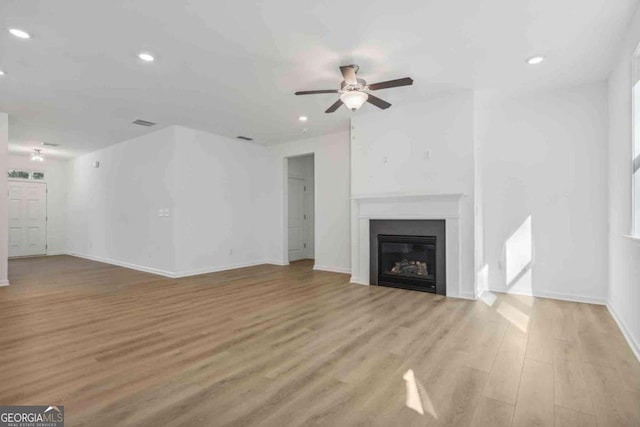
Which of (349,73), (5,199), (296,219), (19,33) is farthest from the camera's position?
(296,219)

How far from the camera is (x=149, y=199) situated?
6285mm

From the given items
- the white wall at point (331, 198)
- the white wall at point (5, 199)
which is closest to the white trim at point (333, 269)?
the white wall at point (331, 198)

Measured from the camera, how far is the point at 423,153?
458 centimetres

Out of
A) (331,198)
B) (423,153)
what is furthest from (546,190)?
(331,198)

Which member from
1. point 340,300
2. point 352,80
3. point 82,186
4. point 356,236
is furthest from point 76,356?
point 82,186

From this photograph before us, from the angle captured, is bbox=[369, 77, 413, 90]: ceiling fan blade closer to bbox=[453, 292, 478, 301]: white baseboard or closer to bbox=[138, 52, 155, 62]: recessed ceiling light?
bbox=[138, 52, 155, 62]: recessed ceiling light

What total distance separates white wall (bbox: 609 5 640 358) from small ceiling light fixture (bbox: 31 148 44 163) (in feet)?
36.2

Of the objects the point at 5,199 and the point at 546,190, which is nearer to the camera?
→ the point at 546,190

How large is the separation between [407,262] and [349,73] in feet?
9.51

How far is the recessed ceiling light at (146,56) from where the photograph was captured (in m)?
3.24

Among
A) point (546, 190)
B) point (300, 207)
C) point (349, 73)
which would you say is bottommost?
point (300, 207)

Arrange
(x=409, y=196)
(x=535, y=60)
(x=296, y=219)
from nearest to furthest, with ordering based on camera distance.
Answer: (x=535, y=60), (x=409, y=196), (x=296, y=219)

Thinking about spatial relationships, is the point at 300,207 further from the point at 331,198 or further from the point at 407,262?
the point at 407,262

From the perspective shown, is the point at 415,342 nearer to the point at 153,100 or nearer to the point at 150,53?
the point at 150,53
